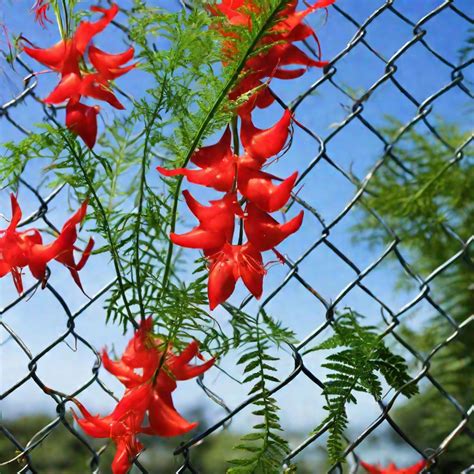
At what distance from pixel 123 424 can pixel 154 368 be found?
57 mm

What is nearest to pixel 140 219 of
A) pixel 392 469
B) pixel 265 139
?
pixel 265 139

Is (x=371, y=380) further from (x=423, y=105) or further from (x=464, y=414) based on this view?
(x=423, y=105)

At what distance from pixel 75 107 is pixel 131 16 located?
0.11 m

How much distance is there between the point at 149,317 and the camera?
0.68m

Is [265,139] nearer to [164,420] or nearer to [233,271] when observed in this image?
[233,271]

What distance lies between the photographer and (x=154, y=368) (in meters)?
0.67

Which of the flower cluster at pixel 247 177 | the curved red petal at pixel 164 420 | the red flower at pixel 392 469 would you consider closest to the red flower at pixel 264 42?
the flower cluster at pixel 247 177

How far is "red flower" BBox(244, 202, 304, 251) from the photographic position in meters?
0.62

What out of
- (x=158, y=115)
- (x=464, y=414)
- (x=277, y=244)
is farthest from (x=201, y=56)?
(x=464, y=414)

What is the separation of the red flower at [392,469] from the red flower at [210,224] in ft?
1.38

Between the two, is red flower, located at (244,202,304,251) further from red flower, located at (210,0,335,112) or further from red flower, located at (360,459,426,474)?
red flower, located at (360,459,426,474)

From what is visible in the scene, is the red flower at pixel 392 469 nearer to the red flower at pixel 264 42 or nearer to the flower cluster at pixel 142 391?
the flower cluster at pixel 142 391

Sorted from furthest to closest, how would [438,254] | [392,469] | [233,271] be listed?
[438,254]
[392,469]
[233,271]

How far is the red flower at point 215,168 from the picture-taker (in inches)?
25.0
